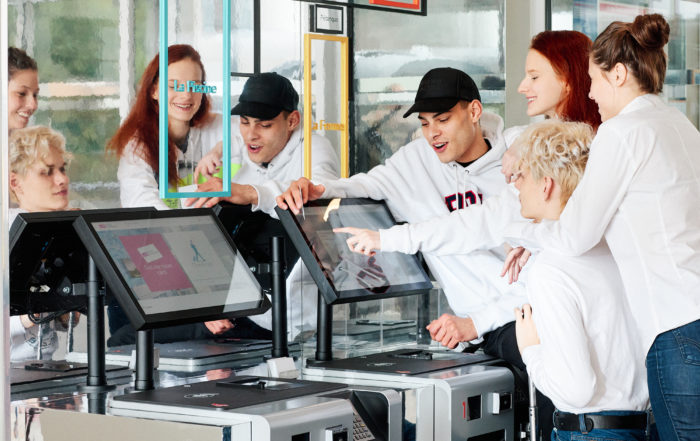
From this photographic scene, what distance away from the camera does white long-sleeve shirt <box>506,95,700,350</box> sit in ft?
8.52

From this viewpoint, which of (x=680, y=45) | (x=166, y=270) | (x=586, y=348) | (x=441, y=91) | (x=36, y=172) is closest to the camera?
(x=586, y=348)

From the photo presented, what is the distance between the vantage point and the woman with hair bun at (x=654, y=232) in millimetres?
2537

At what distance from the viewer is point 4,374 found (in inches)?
76.9

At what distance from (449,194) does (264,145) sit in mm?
686

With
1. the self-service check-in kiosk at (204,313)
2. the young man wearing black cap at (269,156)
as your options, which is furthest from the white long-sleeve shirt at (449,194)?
the self-service check-in kiosk at (204,313)

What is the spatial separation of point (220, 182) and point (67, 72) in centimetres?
58

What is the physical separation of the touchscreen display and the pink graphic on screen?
508mm

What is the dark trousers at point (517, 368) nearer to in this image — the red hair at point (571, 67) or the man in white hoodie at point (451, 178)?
the man in white hoodie at point (451, 178)

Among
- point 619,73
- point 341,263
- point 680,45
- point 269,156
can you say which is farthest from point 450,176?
point 680,45

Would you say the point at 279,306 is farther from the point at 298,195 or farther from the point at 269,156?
the point at 269,156

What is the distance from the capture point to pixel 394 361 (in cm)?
308

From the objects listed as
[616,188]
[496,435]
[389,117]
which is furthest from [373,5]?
[496,435]

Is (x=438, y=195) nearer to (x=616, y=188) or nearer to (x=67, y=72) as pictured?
(x=616, y=188)

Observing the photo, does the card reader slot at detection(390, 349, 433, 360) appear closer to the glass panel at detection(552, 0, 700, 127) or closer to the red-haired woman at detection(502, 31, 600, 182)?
the red-haired woman at detection(502, 31, 600, 182)
